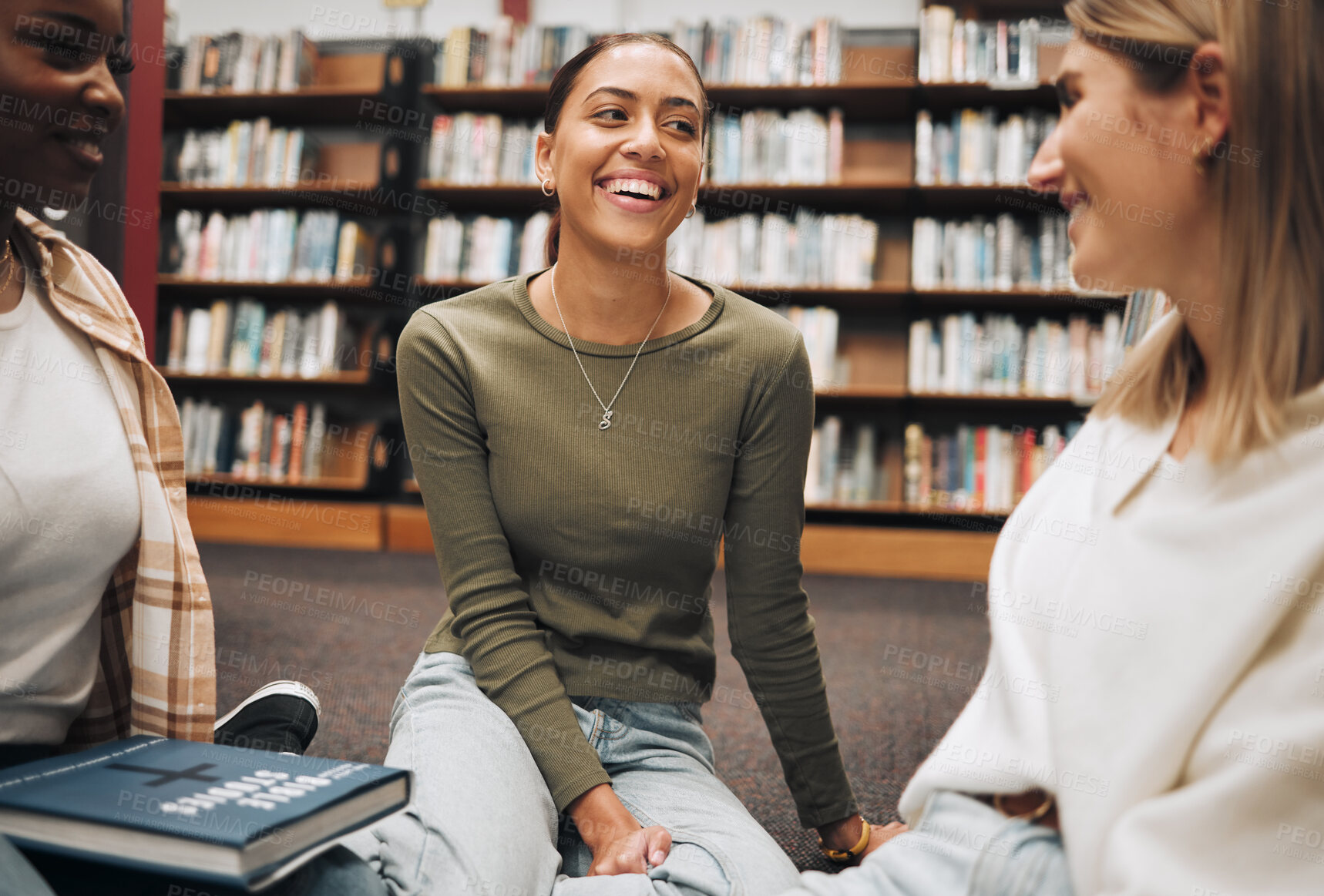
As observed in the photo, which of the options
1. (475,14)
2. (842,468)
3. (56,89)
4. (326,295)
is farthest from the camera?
(475,14)

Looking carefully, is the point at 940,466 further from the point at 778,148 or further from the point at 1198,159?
the point at 1198,159

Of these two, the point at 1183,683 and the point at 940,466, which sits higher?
the point at 1183,683

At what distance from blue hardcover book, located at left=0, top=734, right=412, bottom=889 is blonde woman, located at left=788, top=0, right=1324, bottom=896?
1.13 feet

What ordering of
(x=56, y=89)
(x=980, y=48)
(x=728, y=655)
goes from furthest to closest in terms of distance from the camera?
(x=980, y=48), (x=728, y=655), (x=56, y=89)

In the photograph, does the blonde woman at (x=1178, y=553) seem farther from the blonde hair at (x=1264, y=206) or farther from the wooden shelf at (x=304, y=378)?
the wooden shelf at (x=304, y=378)

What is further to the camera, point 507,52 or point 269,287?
point 269,287

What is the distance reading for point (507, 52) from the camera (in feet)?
→ 12.4

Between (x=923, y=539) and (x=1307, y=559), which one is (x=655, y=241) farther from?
(x=923, y=539)

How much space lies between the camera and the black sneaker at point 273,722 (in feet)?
3.85

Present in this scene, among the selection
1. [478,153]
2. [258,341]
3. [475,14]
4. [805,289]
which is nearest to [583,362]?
[805,289]

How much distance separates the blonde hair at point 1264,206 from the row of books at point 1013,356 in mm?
2993

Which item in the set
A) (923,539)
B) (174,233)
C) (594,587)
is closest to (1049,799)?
(594,587)

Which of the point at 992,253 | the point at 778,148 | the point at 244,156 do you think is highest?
the point at 778,148

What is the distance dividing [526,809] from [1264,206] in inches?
30.8
